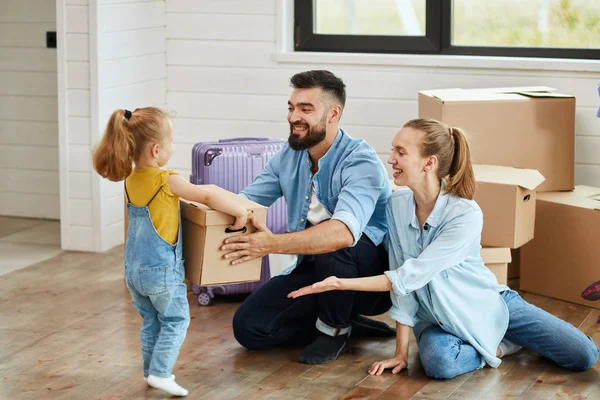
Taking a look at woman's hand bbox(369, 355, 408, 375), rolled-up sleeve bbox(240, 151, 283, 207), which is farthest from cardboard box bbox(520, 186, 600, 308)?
rolled-up sleeve bbox(240, 151, 283, 207)

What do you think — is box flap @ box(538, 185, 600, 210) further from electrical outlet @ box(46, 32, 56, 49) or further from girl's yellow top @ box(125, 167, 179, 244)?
electrical outlet @ box(46, 32, 56, 49)

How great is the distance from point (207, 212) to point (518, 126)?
69.1 inches

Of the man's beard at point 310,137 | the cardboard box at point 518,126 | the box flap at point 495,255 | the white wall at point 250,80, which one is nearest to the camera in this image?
the man's beard at point 310,137

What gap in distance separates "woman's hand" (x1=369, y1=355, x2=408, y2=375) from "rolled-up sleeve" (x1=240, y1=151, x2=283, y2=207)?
69cm

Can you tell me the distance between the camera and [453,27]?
Answer: 4.78 metres

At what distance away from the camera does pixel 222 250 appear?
2.89 m

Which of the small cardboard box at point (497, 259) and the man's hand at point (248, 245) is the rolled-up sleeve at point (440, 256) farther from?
the small cardboard box at point (497, 259)

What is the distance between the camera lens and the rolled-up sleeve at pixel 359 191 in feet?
10.2

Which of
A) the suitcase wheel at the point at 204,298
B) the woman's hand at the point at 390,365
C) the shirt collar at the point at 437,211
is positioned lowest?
the woman's hand at the point at 390,365

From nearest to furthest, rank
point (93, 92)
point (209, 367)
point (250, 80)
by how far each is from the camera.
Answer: point (209, 367)
point (93, 92)
point (250, 80)

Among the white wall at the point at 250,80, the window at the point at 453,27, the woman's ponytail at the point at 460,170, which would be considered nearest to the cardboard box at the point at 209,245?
the woman's ponytail at the point at 460,170

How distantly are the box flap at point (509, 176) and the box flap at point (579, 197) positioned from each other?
0.14 metres

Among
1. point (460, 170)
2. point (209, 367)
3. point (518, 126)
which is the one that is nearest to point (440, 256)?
point (460, 170)

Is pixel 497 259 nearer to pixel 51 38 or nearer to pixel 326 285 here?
pixel 326 285
